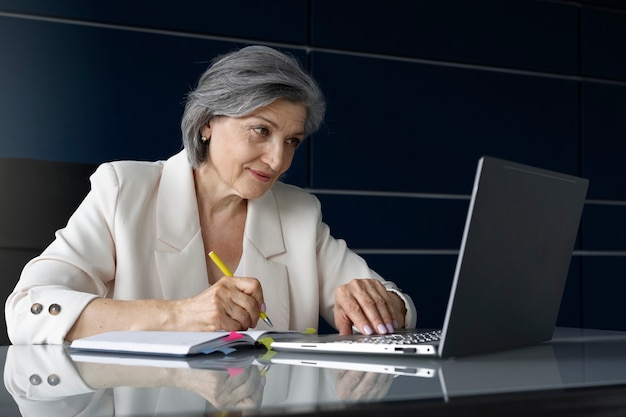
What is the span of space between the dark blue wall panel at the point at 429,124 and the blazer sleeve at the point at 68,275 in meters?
1.42

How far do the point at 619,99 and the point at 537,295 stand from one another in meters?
2.93

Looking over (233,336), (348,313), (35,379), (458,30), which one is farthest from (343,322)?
(458,30)

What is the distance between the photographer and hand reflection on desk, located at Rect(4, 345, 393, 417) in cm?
67

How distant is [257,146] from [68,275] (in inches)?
22.5

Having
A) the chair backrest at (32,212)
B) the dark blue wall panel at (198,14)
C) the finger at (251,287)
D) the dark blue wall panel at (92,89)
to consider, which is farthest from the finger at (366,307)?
the dark blue wall panel at (198,14)

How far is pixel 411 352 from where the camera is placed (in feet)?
3.47

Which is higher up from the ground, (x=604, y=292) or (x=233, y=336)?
(x=233, y=336)

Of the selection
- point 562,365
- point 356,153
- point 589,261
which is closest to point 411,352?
point 562,365

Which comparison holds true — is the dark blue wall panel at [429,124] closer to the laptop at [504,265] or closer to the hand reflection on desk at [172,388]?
the laptop at [504,265]

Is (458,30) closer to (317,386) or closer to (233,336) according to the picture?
(233,336)

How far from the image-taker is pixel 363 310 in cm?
157

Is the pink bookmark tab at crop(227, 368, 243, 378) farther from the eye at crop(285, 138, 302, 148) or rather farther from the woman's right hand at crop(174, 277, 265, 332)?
the eye at crop(285, 138, 302, 148)

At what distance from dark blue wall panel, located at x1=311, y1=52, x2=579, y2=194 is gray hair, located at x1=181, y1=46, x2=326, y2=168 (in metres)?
1.20

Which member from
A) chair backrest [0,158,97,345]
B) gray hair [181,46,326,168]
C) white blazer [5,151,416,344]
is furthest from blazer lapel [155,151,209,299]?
chair backrest [0,158,97,345]
